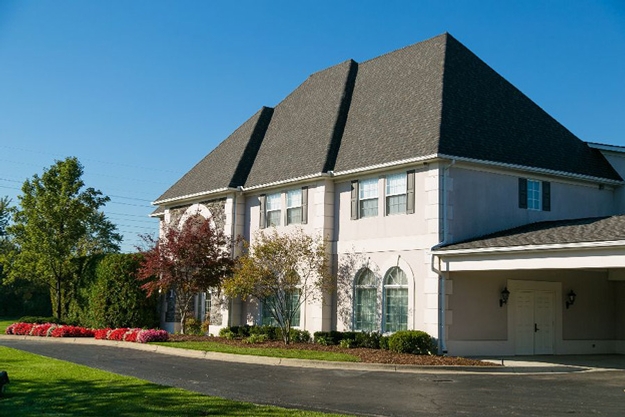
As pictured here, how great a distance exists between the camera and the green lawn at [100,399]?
11297mm

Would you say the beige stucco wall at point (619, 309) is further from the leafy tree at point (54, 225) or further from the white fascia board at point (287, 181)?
the leafy tree at point (54, 225)

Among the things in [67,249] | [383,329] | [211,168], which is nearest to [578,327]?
[383,329]

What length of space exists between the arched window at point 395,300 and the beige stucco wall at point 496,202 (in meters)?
2.25

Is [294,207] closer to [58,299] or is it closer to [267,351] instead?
[267,351]

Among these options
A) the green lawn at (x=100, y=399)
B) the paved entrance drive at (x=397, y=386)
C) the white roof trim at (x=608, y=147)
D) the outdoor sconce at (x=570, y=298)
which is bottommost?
the paved entrance drive at (x=397, y=386)

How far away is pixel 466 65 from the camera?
26422 millimetres

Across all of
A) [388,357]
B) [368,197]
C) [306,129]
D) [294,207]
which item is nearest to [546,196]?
[368,197]

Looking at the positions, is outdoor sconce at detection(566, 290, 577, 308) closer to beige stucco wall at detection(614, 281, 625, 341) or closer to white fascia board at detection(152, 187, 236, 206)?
beige stucco wall at detection(614, 281, 625, 341)

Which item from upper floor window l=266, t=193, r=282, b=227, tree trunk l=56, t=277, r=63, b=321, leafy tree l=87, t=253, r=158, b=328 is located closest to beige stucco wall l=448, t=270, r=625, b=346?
upper floor window l=266, t=193, r=282, b=227

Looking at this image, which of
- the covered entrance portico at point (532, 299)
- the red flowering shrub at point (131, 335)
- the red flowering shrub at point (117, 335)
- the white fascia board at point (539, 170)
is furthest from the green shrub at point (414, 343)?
the red flowering shrub at point (117, 335)

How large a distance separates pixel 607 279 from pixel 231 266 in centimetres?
1343

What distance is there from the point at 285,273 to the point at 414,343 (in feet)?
18.8

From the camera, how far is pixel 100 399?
1243 cm

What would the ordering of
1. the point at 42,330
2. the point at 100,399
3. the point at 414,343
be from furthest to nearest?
the point at 42,330, the point at 414,343, the point at 100,399
